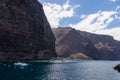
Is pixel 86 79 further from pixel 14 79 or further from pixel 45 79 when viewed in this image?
pixel 14 79

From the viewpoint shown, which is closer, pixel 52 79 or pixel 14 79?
pixel 14 79

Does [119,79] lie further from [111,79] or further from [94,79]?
[94,79]

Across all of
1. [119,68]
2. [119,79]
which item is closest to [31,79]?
[119,79]

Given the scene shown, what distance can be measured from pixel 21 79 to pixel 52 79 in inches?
457

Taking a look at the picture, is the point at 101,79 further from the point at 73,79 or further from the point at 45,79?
the point at 45,79

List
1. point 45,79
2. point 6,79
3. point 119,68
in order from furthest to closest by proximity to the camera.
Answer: point 119,68
point 45,79
point 6,79

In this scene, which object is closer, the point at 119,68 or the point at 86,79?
the point at 86,79

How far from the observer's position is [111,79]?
9712 cm

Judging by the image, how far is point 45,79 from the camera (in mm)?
92250

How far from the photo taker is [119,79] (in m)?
96.1

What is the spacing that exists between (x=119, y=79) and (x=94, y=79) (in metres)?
9.00

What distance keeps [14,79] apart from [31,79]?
5921 mm

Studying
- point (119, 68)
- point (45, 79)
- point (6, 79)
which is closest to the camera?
point (6, 79)

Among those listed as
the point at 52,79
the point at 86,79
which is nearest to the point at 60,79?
the point at 52,79
